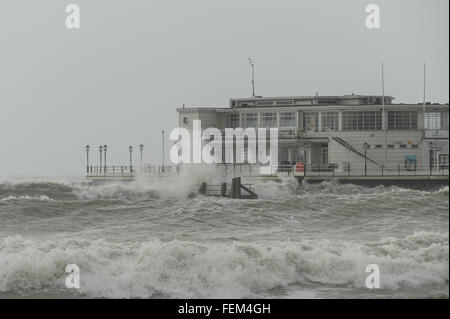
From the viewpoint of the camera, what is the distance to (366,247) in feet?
73.7

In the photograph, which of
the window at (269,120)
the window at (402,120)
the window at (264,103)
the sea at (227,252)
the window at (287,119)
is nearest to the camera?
the sea at (227,252)

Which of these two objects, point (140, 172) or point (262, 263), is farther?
point (140, 172)

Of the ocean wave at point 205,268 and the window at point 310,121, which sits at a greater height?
the window at point 310,121

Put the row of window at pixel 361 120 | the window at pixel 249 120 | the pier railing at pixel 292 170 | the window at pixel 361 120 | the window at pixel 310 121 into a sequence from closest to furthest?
the pier railing at pixel 292 170
the row of window at pixel 361 120
the window at pixel 361 120
the window at pixel 310 121
the window at pixel 249 120

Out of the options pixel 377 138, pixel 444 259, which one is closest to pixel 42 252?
pixel 444 259

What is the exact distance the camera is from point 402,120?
60.0 metres

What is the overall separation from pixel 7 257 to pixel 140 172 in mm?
39767

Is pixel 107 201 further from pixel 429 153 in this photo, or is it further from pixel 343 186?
pixel 429 153

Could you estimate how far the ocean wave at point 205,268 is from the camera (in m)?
18.3
